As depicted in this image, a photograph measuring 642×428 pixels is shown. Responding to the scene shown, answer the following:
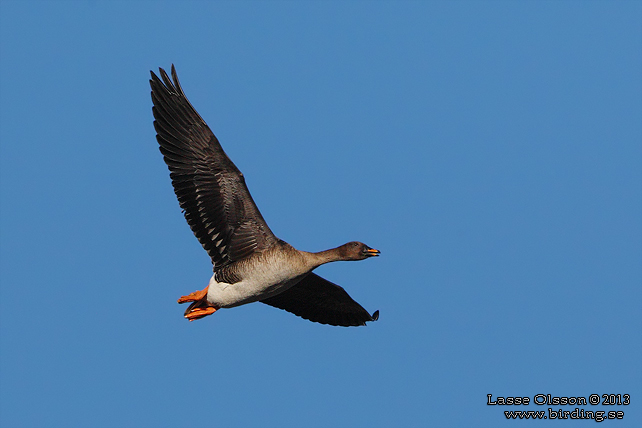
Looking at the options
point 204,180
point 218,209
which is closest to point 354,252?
point 218,209

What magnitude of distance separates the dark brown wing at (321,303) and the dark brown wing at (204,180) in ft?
9.39

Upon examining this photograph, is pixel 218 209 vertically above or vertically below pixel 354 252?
above

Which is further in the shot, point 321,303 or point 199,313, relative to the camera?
point 321,303

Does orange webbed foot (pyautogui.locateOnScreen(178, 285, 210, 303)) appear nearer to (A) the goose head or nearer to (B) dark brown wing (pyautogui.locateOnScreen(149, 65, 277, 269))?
(B) dark brown wing (pyautogui.locateOnScreen(149, 65, 277, 269))

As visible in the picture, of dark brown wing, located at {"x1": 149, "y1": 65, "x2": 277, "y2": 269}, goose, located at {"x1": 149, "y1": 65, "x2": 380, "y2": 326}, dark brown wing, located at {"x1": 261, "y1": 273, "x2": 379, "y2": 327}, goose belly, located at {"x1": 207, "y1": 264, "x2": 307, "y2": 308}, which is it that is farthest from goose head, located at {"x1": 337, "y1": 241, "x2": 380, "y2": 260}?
dark brown wing, located at {"x1": 261, "y1": 273, "x2": 379, "y2": 327}

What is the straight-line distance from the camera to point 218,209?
17.3 metres

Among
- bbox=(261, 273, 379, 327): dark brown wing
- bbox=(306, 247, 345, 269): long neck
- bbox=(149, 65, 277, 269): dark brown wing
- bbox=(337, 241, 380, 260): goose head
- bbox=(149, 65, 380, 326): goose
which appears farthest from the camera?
bbox=(261, 273, 379, 327): dark brown wing

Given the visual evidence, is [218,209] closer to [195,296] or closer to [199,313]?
[195,296]

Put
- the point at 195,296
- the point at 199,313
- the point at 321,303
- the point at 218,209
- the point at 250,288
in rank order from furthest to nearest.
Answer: the point at 321,303 → the point at 195,296 → the point at 199,313 → the point at 218,209 → the point at 250,288

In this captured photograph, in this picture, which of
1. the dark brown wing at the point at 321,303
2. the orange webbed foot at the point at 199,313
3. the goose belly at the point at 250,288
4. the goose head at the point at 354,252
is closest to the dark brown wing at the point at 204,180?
the goose belly at the point at 250,288

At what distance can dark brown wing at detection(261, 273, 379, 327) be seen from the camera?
65.3 ft

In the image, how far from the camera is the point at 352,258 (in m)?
17.4

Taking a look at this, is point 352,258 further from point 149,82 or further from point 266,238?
point 149,82

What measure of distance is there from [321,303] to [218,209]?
438 centimetres
